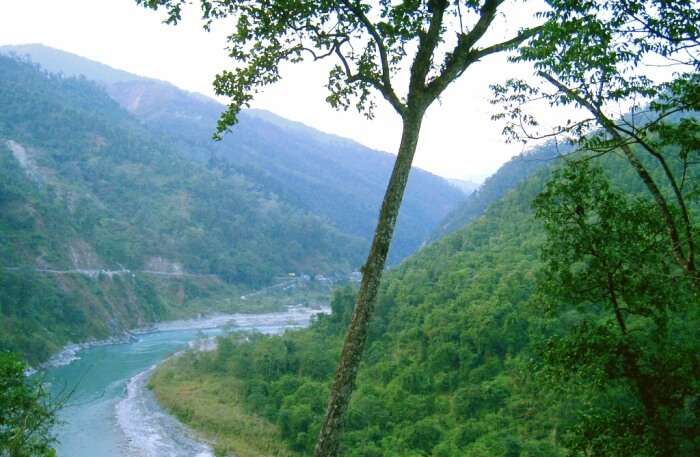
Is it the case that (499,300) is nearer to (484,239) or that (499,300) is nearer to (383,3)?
(484,239)

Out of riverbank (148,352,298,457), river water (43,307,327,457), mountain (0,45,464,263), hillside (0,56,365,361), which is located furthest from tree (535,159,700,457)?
mountain (0,45,464,263)

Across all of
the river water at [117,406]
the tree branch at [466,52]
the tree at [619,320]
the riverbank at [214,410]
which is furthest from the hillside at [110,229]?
the tree branch at [466,52]

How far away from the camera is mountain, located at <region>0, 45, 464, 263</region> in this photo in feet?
394

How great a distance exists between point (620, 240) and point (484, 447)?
30.3 feet

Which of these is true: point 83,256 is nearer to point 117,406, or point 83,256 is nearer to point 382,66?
point 117,406

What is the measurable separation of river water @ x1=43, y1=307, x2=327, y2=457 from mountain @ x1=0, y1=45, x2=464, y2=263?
228 ft

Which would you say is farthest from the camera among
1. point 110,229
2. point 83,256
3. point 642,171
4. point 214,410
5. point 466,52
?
point 110,229

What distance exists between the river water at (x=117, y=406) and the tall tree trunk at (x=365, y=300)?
7547mm

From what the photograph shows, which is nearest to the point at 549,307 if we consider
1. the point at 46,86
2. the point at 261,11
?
the point at 261,11

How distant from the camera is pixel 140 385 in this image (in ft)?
95.1

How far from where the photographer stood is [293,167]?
525 ft

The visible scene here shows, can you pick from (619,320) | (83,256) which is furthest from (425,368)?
(83,256)

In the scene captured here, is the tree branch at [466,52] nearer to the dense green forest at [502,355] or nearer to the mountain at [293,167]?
the dense green forest at [502,355]

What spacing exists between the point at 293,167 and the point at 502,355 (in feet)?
473
